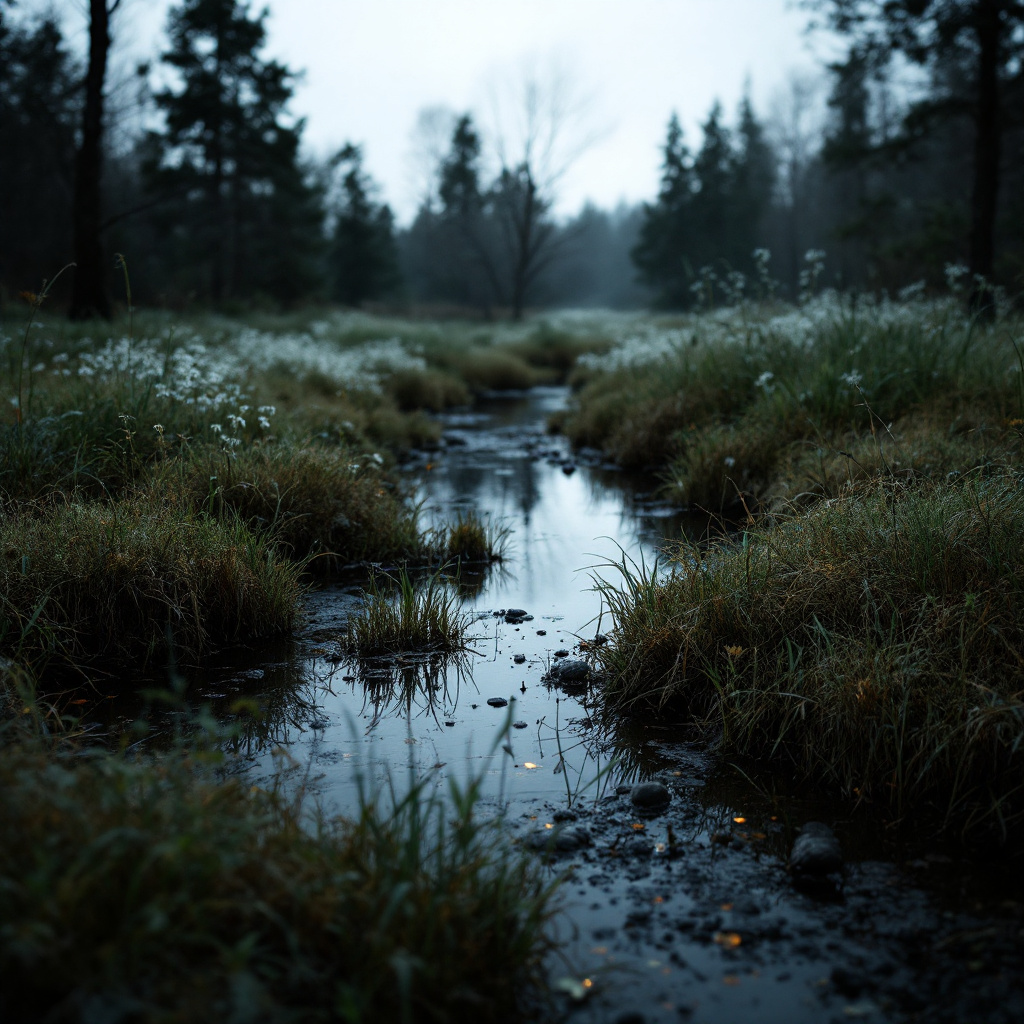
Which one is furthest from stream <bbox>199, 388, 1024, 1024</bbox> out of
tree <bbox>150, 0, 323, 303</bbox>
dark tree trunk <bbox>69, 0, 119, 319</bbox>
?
tree <bbox>150, 0, 323, 303</bbox>

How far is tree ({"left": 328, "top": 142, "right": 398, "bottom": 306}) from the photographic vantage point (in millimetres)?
35375

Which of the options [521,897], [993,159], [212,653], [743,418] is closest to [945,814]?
[521,897]

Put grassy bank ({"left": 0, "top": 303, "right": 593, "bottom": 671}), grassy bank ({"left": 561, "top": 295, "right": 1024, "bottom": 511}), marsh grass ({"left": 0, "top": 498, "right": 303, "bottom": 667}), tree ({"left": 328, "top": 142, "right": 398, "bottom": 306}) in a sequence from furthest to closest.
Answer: tree ({"left": 328, "top": 142, "right": 398, "bottom": 306}) → grassy bank ({"left": 561, "top": 295, "right": 1024, "bottom": 511}) → grassy bank ({"left": 0, "top": 303, "right": 593, "bottom": 671}) → marsh grass ({"left": 0, "top": 498, "right": 303, "bottom": 667})

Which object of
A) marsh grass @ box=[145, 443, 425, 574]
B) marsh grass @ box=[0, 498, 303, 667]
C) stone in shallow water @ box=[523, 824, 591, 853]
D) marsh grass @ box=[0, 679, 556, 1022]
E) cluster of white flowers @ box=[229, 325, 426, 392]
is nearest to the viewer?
marsh grass @ box=[0, 679, 556, 1022]

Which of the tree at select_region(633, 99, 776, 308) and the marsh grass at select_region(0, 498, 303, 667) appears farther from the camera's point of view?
the tree at select_region(633, 99, 776, 308)

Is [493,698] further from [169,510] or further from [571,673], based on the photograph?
[169,510]

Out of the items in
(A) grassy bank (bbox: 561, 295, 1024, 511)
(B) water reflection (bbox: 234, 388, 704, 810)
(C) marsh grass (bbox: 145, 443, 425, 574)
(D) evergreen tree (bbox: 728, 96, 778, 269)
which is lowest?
(B) water reflection (bbox: 234, 388, 704, 810)

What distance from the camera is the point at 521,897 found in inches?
80.4

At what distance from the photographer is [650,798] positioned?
2686 millimetres

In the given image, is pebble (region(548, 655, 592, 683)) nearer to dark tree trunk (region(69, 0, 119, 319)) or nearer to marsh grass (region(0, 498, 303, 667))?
marsh grass (region(0, 498, 303, 667))

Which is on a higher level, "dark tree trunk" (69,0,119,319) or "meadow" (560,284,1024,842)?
"dark tree trunk" (69,0,119,319)

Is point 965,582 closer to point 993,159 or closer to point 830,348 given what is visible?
point 830,348

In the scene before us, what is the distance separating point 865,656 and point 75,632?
10.9 feet

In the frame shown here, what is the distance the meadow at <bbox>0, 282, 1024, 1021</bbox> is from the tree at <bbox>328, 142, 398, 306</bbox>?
94.9ft
